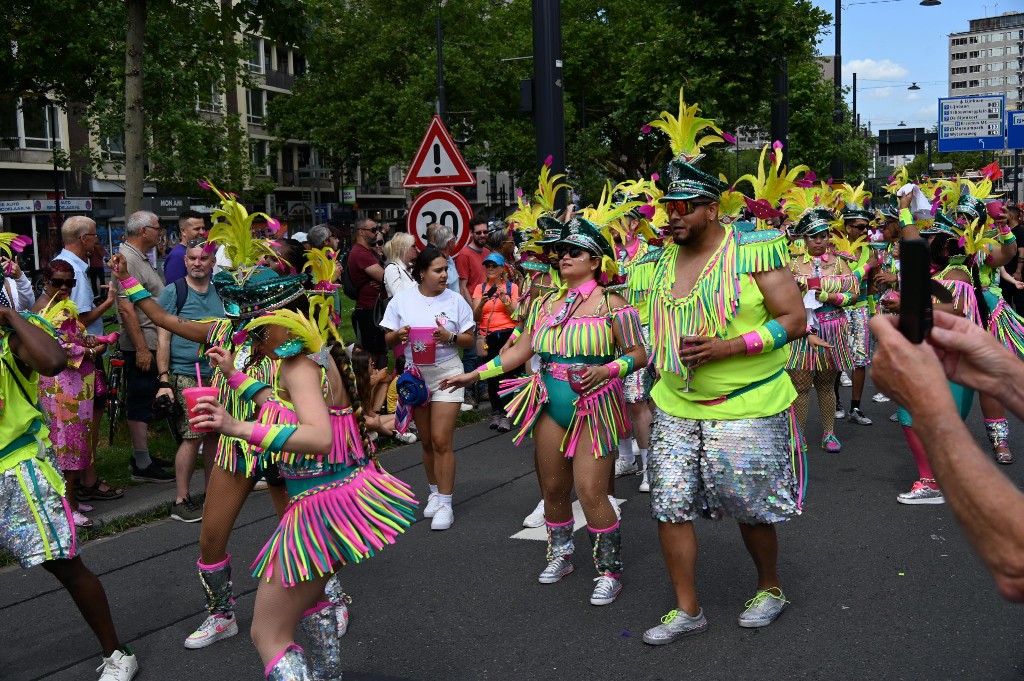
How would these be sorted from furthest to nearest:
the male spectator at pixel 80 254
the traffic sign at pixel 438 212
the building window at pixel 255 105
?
the building window at pixel 255 105
the traffic sign at pixel 438 212
the male spectator at pixel 80 254

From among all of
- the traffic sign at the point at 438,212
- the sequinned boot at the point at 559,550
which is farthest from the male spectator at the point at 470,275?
the sequinned boot at the point at 559,550

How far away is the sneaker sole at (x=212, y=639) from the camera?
4.70m

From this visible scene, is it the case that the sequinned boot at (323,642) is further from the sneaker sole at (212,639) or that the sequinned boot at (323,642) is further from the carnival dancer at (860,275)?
the carnival dancer at (860,275)

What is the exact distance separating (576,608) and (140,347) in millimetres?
4134

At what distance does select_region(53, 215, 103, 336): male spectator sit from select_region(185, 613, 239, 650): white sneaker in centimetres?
330

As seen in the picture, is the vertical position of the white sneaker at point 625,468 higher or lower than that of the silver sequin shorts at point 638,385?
lower

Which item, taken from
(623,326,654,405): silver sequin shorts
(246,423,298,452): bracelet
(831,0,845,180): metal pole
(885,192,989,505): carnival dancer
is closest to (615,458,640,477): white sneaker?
(623,326,654,405): silver sequin shorts

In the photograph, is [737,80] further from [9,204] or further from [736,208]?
[9,204]

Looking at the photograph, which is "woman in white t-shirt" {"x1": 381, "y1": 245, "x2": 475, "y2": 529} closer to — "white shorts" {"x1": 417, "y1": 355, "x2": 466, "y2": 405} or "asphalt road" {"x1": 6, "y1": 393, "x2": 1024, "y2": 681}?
"white shorts" {"x1": 417, "y1": 355, "x2": 466, "y2": 405}

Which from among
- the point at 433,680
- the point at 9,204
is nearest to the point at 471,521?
the point at 433,680

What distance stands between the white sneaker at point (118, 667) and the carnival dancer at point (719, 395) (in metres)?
2.24

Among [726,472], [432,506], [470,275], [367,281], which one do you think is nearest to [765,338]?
[726,472]

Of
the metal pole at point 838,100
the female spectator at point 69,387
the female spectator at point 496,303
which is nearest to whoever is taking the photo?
the female spectator at point 69,387

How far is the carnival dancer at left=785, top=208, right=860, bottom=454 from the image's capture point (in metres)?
8.30
